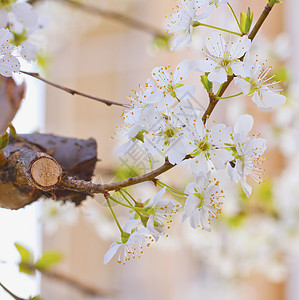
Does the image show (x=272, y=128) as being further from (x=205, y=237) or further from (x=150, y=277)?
(x=150, y=277)

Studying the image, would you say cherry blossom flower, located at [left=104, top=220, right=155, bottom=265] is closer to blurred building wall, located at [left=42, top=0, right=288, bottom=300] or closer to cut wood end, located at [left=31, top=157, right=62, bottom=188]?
cut wood end, located at [left=31, top=157, right=62, bottom=188]

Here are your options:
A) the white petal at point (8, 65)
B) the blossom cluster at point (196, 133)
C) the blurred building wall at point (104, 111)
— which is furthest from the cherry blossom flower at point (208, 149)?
the blurred building wall at point (104, 111)

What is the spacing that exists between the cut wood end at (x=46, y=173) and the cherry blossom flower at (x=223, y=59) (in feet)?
0.40

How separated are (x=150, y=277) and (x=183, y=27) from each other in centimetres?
168

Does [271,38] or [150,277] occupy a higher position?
[271,38]

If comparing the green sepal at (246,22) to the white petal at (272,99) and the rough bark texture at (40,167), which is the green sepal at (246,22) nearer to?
the white petal at (272,99)

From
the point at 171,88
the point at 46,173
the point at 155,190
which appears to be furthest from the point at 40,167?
the point at 155,190

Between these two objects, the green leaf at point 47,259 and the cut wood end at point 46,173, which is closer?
the cut wood end at point 46,173

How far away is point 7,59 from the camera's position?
33cm

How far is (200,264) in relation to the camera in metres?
1.82

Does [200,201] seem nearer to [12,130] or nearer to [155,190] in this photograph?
[12,130]

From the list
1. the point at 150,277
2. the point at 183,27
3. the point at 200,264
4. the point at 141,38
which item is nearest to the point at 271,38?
the point at 141,38

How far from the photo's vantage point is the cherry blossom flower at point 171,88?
12.3 inches

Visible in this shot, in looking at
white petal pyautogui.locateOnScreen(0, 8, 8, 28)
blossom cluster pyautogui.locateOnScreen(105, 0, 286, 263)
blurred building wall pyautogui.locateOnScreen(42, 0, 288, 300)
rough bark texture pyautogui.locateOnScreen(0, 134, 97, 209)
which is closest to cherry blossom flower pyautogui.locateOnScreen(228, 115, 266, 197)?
blossom cluster pyautogui.locateOnScreen(105, 0, 286, 263)
